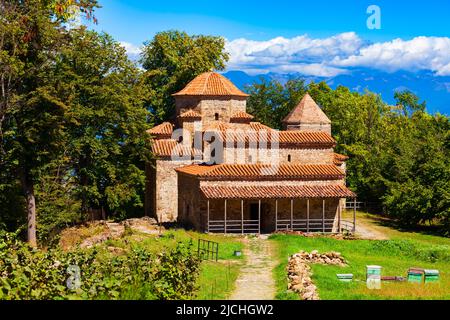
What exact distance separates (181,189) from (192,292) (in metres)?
22.5

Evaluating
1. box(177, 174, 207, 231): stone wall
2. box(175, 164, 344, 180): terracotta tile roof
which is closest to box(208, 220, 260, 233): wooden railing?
box(177, 174, 207, 231): stone wall

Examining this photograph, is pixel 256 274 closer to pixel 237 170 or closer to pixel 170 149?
pixel 237 170

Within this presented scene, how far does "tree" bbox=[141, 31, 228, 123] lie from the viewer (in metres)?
48.1

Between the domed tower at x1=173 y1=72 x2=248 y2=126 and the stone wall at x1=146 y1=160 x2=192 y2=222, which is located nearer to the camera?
the stone wall at x1=146 y1=160 x2=192 y2=222

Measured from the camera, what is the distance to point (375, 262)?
2480 cm

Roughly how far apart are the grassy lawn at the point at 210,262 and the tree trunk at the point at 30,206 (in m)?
4.13

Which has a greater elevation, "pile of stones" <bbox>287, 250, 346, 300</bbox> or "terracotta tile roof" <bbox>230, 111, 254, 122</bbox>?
"terracotta tile roof" <bbox>230, 111, 254, 122</bbox>

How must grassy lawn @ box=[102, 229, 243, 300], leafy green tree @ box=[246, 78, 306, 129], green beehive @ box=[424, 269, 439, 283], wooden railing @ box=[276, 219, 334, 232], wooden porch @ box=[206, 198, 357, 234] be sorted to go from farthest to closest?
leafy green tree @ box=[246, 78, 306, 129] < wooden railing @ box=[276, 219, 334, 232] < wooden porch @ box=[206, 198, 357, 234] < green beehive @ box=[424, 269, 439, 283] < grassy lawn @ box=[102, 229, 243, 300]

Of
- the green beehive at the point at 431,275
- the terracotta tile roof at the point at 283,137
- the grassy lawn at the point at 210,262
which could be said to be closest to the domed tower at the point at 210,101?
the terracotta tile roof at the point at 283,137

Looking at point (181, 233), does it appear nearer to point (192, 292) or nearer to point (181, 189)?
point (181, 189)

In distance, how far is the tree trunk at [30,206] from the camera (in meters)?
27.8

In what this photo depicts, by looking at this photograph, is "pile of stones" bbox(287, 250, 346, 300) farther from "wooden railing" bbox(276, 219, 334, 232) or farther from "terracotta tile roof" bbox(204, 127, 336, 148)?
"terracotta tile roof" bbox(204, 127, 336, 148)

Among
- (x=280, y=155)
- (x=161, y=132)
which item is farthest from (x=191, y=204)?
(x=161, y=132)

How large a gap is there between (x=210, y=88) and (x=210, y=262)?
18.5 m
